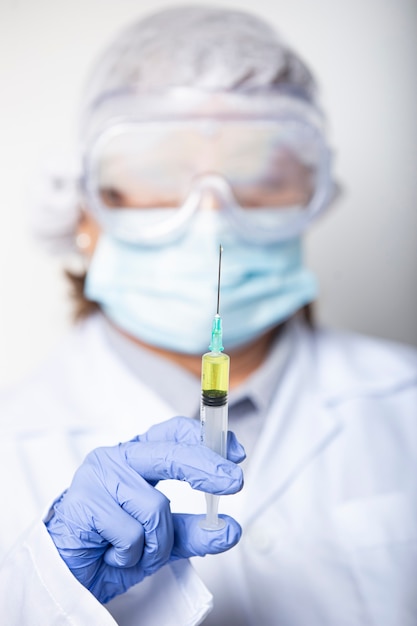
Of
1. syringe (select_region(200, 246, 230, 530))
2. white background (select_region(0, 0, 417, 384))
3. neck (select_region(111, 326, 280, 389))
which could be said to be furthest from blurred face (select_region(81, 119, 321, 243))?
syringe (select_region(200, 246, 230, 530))

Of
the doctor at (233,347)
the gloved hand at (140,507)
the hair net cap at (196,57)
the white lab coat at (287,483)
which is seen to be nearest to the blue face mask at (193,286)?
the doctor at (233,347)

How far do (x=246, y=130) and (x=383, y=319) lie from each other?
971 mm

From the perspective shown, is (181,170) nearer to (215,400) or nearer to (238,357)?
(238,357)

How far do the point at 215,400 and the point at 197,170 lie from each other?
72 cm

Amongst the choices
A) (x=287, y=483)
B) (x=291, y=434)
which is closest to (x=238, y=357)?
(x=291, y=434)

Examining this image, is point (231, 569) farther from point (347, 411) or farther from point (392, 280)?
point (392, 280)

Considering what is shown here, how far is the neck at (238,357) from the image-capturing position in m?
1.52

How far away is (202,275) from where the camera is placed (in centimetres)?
141

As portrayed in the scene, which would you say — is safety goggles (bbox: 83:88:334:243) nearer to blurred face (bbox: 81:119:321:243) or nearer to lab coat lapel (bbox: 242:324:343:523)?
blurred face (bbox: 81:119:321:243)

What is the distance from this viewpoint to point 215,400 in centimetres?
86

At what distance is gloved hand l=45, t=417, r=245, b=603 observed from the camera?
88 cm

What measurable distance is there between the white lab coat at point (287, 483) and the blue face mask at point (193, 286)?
0.41 feet

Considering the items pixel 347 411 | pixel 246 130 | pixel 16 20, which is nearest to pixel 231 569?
pixel 347 411

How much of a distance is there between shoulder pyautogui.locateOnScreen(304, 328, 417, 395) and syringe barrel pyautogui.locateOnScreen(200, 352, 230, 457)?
70cm
